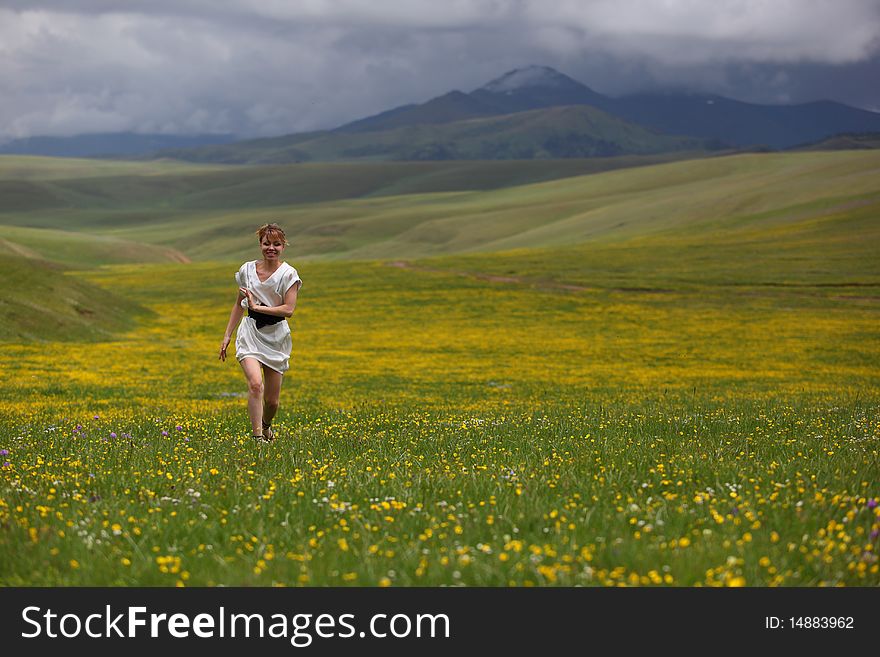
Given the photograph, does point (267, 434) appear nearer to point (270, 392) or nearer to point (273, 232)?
point (270, 392)

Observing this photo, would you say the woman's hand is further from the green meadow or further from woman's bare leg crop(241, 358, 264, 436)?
the green meadow

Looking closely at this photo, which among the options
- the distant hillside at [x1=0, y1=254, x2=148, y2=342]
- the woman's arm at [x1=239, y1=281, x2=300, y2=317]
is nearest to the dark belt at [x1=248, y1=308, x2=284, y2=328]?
the woman's arm at [x1=239, y1=281, x2=300, y2=317]

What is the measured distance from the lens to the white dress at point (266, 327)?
13578mm

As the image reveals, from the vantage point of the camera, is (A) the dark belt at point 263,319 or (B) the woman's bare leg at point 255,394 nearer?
(B) the woman's bare leg at point 255,394

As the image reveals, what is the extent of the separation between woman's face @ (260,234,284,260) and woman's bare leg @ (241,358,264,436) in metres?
1.62

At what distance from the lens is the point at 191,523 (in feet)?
25.4

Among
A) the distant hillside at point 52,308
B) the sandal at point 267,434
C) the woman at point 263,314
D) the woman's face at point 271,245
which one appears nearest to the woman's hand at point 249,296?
the woman at point 263,314

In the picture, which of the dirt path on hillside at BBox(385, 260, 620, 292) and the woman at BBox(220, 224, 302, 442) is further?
the dirt path on hillside at BBox(385, 260, 620, 292)

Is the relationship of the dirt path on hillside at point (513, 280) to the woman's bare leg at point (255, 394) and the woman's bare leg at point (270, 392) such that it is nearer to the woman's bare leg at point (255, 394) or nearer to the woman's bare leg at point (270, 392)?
the woman's bare leg at point (270, 392)

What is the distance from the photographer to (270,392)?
14227 millimetres

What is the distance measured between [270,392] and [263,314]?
1402 mm

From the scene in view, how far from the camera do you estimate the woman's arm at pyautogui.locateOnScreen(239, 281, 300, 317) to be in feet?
43.9
